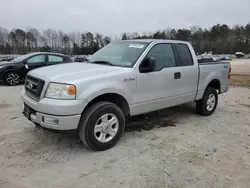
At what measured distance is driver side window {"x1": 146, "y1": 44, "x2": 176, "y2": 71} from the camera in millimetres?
4505

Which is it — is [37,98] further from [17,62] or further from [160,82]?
[17,62]

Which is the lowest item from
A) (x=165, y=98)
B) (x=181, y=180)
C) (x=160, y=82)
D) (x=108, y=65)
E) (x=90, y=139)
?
(x=181, y=180)

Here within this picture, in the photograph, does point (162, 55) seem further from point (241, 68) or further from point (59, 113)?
point (241, 68)

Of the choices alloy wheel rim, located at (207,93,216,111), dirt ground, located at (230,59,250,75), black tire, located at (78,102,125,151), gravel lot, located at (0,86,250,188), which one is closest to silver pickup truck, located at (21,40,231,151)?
black tire, located at (78,102,125,151)

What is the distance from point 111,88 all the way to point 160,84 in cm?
115

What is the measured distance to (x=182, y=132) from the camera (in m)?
4.72

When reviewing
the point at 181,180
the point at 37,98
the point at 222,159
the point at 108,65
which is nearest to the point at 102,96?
the point at 108,65

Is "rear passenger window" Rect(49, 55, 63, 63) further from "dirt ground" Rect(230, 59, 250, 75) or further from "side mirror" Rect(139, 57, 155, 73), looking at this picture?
"dirt ground" Rect(230, 59, 250, 75)

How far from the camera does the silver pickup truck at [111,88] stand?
11.1 feet

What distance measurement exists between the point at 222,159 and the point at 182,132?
118 cm

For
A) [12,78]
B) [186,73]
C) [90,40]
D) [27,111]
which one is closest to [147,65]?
[186,73]

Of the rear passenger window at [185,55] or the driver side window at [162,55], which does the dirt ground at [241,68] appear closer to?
the rear passenger window at [185,55]

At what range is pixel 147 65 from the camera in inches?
165

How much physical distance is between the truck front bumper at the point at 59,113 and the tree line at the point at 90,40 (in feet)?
62.9
